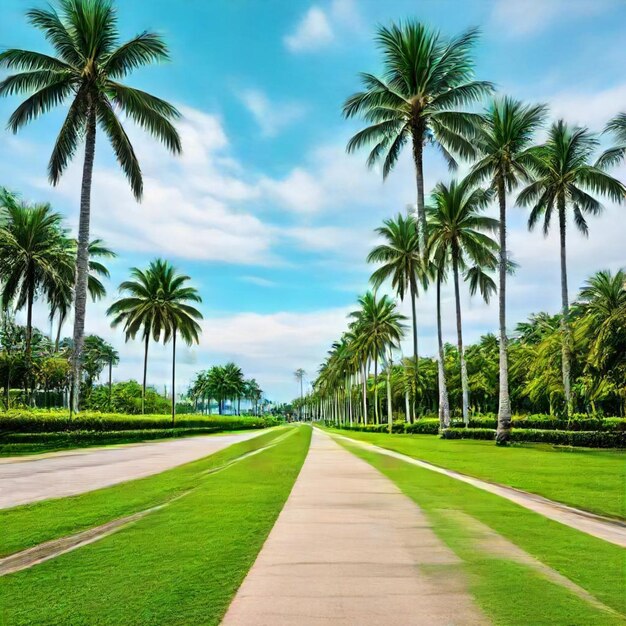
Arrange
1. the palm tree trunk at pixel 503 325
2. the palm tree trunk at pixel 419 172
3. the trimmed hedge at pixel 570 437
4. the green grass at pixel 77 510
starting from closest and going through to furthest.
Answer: the green grass at pixel 77 510 → the trimmed hedge at pixel 570 437 → the palm tree trunk at pixel 503 325 → the palm tree trunk at pixel 419 172

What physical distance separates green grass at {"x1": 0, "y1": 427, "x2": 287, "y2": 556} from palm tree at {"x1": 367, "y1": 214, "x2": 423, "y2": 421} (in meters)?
33.6

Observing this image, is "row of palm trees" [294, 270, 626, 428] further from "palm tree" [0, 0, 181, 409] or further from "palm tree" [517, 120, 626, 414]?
"palm tree" [0, 0, 181, 409]

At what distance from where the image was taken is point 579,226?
3525 centimetres

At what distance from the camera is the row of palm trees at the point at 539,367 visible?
23.3 metres

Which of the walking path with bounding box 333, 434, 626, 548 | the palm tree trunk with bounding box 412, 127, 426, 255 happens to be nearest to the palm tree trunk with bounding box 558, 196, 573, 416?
the palm tree trunk with bounding box 412, 127, 426, 255

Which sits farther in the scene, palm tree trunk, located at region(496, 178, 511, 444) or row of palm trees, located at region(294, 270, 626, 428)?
palm tree trunk, located at region(496, 178, 511, 444)

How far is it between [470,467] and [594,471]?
3063 mm

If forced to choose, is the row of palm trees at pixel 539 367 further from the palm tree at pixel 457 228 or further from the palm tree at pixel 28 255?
→ the palm tree at pixel 28 255

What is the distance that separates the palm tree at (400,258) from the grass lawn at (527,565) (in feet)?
114

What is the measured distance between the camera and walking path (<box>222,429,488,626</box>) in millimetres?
3842

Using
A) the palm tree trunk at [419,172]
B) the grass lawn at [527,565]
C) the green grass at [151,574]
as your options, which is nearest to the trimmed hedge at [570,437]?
the palm tree trunk at [419,172]

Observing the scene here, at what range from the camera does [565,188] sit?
33469 millimetres

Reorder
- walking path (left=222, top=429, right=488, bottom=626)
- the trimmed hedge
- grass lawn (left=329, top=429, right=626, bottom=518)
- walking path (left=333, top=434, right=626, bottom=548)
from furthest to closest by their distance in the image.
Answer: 1. the trimmed hedge
2. grass lawn (left=329, top=429, right=626, bottom=518)
3. walking path (left=333, top=434, right=626, bottom=548)
4. walking path (left=222, top=429, right=488, bottom=626)

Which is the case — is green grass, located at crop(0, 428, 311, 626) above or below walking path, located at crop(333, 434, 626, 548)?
above
